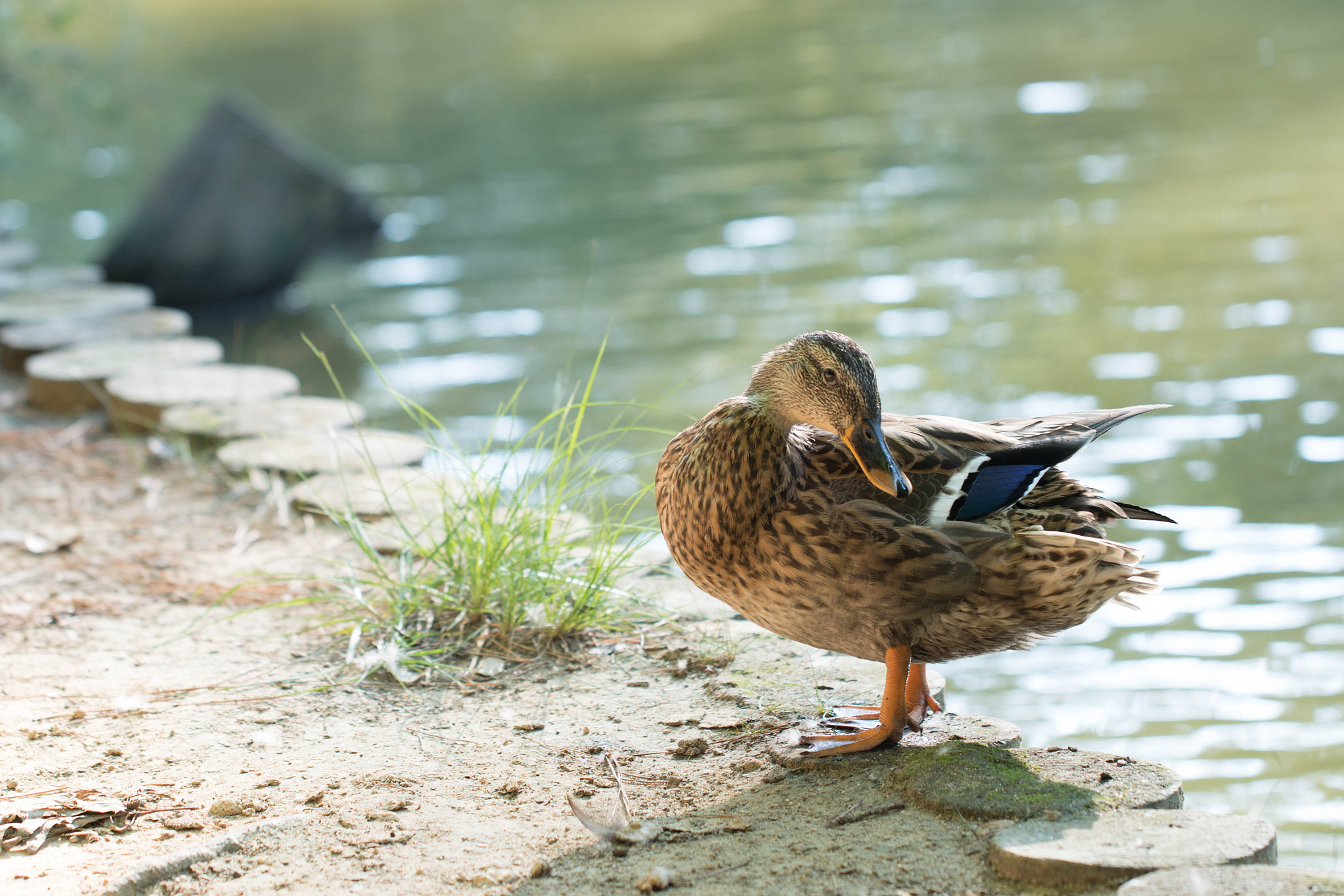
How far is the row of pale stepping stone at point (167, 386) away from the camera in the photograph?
14.0ft

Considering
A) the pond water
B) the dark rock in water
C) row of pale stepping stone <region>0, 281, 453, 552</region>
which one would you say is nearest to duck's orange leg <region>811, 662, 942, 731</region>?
the pond water

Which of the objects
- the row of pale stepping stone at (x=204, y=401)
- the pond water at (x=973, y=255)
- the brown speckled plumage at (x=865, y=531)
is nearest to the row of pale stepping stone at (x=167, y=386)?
the row of pale stepping stone at (x=204, y=401)

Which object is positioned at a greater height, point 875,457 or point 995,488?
point 875,457

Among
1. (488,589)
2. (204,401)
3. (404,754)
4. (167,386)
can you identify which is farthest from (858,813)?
(167,386)

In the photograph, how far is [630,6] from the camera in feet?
60.7

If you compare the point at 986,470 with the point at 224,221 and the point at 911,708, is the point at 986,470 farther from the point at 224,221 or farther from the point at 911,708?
the point at 224,221

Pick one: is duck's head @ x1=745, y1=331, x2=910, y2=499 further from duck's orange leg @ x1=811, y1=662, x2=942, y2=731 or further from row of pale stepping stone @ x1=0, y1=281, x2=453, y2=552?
row of pale stepping stone @ x1=0, y1=281, x2=453, y2=552

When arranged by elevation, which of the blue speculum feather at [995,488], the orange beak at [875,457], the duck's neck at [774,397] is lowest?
the blue speculum feather at [995,488]

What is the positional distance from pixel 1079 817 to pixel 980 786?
19 centimetres

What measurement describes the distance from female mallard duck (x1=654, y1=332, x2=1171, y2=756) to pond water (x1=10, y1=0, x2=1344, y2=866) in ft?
3.76

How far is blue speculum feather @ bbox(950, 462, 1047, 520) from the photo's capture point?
2.38 metres

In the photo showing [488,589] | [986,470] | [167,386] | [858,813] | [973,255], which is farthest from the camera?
[973,255]

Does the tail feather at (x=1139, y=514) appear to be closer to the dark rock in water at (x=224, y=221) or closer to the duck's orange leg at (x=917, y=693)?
the duck's orange leg at (x=917, y=693)

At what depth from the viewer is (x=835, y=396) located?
7.71 ft
